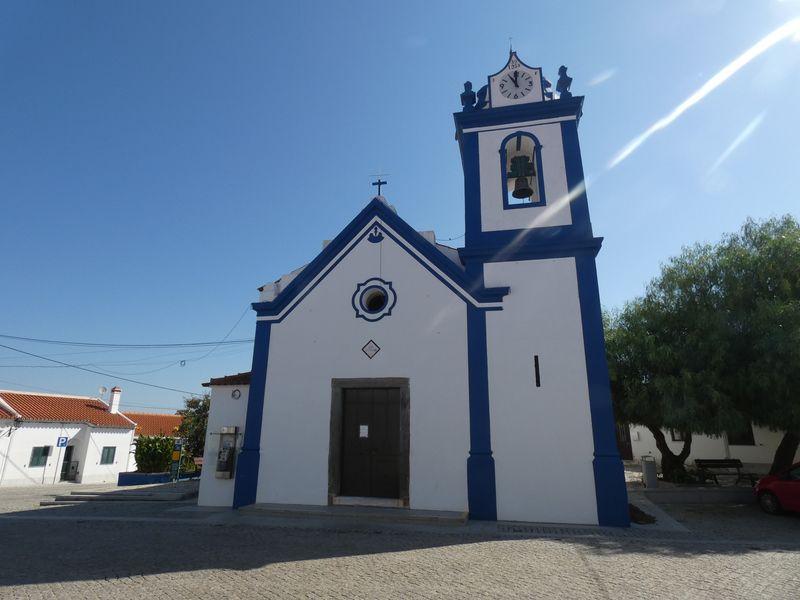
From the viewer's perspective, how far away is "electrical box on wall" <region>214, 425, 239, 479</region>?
11.0 m

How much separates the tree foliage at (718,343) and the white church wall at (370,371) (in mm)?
7007

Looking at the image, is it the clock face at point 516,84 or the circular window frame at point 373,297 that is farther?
the clock face at point 516,84

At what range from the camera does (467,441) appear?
978 cm

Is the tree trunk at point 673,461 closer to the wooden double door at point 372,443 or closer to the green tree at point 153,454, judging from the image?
the wooden double door at point 372,443

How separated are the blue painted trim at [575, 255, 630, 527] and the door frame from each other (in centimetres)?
384

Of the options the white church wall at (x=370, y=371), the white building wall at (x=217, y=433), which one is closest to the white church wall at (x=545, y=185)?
the white church wall at (x=370, y=371)

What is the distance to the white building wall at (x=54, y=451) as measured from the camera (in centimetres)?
2498

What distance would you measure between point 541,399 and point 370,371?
12.5ft

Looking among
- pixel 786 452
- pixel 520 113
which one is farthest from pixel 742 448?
pixel 520 113

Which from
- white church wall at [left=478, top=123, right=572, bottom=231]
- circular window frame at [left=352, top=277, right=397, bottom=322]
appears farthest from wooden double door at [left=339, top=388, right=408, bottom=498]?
white church wall at [left=478, top=123, right=572, bottom=231]

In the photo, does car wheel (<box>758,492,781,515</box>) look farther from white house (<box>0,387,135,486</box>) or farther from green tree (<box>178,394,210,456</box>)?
white house (<box>0,387,135,486</box>)

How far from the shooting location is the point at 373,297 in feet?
37.5

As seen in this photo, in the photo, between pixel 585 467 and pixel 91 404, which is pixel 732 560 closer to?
pixel 585 467

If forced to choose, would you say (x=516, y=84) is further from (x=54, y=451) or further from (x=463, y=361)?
(x=54, y=451)
